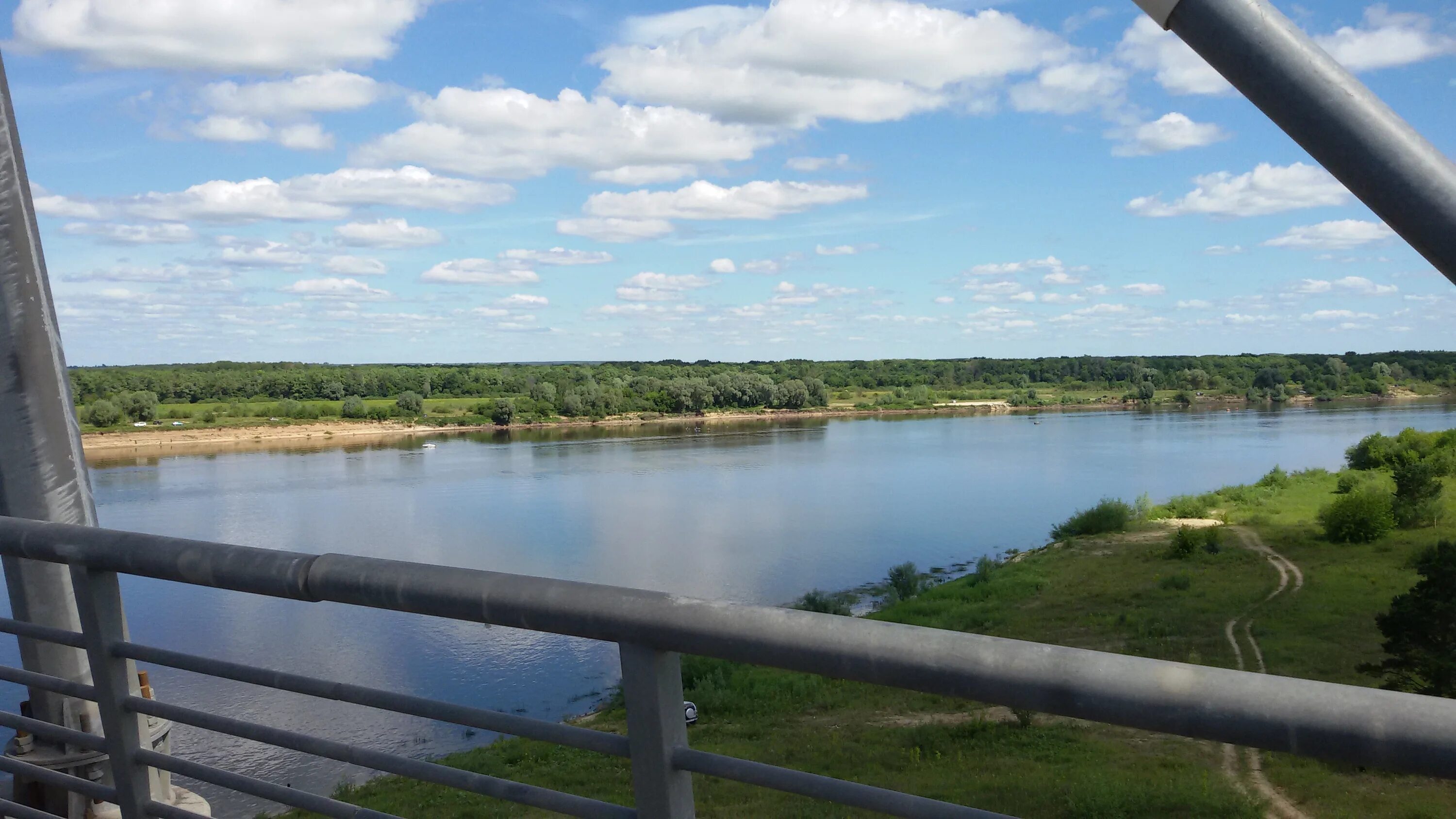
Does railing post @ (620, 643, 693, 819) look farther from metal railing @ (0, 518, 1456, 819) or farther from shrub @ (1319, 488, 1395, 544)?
shrub @ (1319, 488, 1395, 544)

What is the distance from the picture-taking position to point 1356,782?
8430mm

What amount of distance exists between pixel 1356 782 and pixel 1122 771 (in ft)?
5.88

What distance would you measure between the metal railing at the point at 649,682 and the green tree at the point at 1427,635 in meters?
11.6

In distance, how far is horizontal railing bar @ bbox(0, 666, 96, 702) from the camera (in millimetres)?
1676

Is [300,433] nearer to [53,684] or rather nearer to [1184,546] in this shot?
[1184,546]

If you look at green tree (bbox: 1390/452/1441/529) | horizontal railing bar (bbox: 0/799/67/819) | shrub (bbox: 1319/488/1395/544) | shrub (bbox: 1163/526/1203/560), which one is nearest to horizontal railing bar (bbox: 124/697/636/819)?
horizontal railing bar (bbox: 0/799/67/819)

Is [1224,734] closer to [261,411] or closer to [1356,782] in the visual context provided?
[1356,782]

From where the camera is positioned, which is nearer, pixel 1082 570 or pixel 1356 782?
pixel 1356 782

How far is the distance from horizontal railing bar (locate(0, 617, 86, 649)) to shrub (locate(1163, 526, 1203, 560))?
74.5ft

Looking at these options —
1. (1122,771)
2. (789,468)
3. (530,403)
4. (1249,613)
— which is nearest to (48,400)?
(1122,771)

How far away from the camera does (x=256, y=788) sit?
1547 mm

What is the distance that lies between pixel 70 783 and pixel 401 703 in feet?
2.62

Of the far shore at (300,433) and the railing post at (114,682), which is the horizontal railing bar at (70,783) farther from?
the far shore at (300,433)

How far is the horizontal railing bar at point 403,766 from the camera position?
118 centimetres
